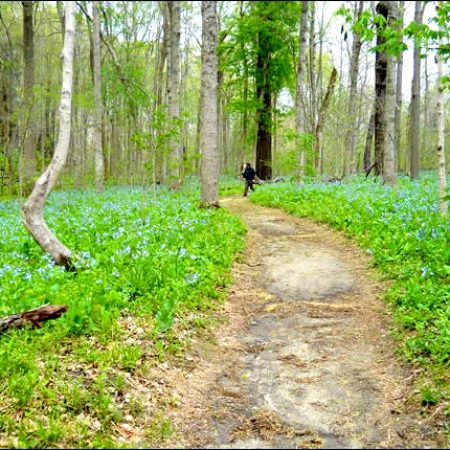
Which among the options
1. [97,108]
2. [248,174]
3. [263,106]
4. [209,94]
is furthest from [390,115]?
[263,106]

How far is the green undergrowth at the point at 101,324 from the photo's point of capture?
11.5 ft

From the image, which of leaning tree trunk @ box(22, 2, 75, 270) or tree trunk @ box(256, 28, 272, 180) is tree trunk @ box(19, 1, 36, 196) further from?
leaning tree trunk @ box(22, 2, 75, 270)

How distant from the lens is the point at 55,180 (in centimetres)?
673

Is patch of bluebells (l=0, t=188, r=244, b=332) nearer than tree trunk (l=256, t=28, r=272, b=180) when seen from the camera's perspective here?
Yes

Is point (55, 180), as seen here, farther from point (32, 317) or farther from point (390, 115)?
point (390, 115)

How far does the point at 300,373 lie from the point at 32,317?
274 cm

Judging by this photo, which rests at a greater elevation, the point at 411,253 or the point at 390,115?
the point at 390,115

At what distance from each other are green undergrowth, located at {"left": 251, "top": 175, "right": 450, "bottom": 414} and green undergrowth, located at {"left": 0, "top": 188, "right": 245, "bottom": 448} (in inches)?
93.1

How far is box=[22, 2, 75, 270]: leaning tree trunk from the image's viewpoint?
655cm

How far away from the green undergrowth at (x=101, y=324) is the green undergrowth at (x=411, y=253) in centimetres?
236

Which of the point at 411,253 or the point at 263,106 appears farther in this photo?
the point at 263,106

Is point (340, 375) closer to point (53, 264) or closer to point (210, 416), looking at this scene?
point (210, 416)

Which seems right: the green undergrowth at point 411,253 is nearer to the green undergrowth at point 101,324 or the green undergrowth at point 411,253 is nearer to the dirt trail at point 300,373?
the dirt trail at point 300,373

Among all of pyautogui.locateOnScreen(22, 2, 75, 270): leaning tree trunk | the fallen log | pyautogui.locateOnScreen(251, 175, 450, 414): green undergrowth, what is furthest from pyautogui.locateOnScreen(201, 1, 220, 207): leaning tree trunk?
the fallen log
